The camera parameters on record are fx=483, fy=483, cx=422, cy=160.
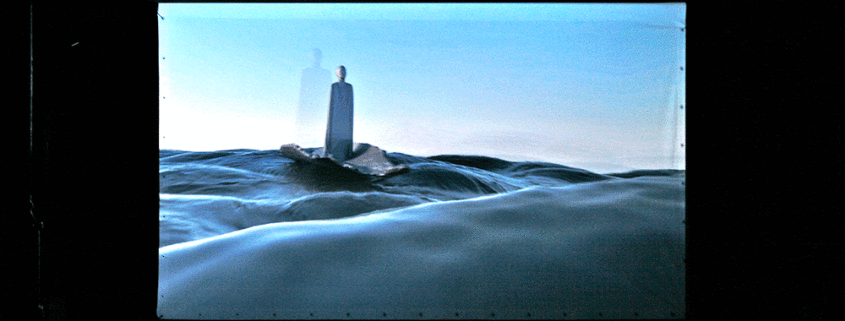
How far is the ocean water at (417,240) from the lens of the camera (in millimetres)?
1689

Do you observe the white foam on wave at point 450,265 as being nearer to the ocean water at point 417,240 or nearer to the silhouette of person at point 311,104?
the ocean water at point 417,240

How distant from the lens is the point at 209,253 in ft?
5.77

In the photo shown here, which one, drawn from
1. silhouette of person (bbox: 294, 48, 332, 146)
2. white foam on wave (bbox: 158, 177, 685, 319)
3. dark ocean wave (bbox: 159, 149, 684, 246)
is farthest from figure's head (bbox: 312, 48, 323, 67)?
white foam on wave (bbox: 158, 177, 685, 319)

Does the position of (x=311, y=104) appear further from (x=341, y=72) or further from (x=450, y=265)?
(x=450, y=265)

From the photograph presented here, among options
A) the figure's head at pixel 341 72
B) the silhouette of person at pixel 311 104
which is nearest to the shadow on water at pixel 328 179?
the silhouette of person at pixel 311 104

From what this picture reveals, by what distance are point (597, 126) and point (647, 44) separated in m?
0.35

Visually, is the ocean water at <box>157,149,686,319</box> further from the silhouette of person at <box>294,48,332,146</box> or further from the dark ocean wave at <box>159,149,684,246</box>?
the silhouette of person at <box>294,48,332,146</box>

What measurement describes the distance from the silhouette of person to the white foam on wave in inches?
13.7

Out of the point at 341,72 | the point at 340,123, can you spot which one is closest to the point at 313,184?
the point at 340,123
